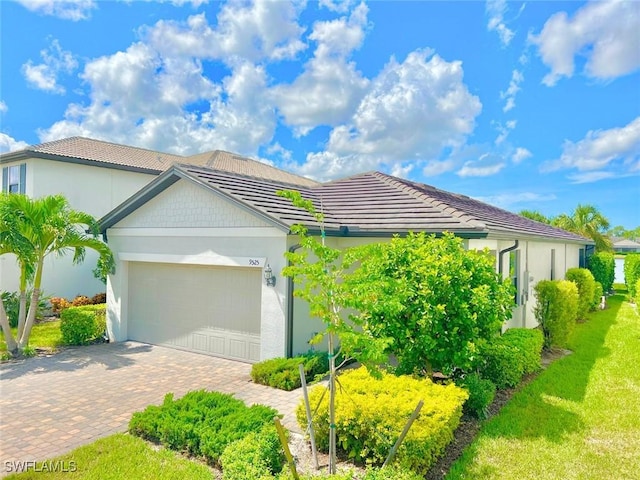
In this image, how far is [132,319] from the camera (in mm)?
12453

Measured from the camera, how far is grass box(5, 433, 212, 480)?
4824 millimetres

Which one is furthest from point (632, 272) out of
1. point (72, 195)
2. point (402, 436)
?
point (72, 195)

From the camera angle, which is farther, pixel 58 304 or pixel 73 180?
pixel 73 180

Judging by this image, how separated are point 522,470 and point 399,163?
24725mm

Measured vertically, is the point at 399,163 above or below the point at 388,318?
above

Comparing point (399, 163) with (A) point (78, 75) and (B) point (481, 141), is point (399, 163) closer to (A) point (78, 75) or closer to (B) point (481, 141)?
(B) point (481, 141)

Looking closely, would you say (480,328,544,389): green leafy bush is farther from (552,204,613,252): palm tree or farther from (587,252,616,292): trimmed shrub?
(552,204,613,252): palm tree

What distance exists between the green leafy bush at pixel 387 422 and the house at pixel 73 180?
16510 mm

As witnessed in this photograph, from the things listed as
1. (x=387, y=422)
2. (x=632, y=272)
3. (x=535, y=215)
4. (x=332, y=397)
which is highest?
A: (x=535, y=215)

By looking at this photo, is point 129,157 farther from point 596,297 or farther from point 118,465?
point 596,297

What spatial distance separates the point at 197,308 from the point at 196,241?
6.46 ft

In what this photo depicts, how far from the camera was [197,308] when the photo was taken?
1102 cm

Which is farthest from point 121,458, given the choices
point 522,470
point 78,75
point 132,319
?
point 78,75

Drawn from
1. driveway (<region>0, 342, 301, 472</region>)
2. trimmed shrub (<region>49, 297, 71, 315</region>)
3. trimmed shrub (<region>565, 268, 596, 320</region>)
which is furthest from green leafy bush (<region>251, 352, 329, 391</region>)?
trimmed shrub (<region>565, 268, 596, 320</region>)
